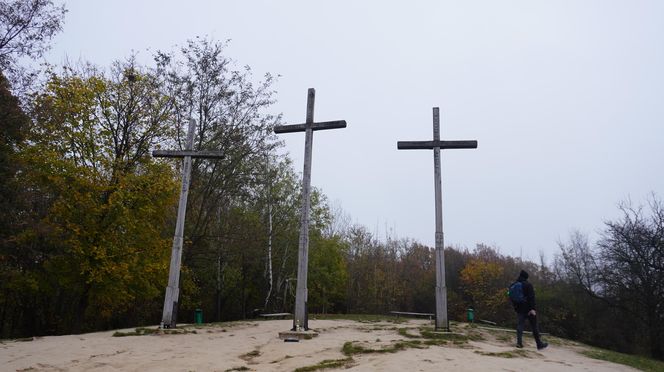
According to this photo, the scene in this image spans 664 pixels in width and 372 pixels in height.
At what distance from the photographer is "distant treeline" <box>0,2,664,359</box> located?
60.1 feet

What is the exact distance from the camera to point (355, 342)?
10.8m

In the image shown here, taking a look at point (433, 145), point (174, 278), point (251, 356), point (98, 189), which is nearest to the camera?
point (251, 356)

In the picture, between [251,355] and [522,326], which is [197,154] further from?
[522,326]

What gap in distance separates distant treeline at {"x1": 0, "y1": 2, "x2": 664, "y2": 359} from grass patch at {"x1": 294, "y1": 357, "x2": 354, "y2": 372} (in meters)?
9.54

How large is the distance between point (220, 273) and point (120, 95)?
13405 mm

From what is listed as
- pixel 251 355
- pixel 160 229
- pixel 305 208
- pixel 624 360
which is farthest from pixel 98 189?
pixel 624 360

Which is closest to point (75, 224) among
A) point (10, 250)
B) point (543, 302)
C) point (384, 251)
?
point (10, 250)

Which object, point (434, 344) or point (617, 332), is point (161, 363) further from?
point (617, 332)

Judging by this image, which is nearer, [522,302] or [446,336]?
[522,302]

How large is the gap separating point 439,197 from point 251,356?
7.62 metres

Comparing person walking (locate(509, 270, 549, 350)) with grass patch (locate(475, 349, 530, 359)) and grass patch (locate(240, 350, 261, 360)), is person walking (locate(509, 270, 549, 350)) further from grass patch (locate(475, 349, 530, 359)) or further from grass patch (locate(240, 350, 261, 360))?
grass patch (locate(240, 350, 261, 360))

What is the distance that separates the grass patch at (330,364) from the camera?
296 inches

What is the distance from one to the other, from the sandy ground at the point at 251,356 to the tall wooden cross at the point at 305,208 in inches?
40.7

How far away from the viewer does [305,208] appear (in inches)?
518
